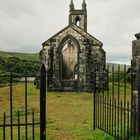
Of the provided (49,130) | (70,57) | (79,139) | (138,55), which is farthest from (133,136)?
(70,57)

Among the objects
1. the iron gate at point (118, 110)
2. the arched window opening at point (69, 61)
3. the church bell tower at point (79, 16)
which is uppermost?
the church bell tower at point (79, 16)

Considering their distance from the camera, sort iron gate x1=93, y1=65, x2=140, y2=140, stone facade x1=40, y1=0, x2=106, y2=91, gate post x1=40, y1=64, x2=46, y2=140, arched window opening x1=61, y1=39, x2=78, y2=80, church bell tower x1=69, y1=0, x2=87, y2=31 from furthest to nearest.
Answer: church bell tower x1=69, y1=0, x2=87, y2=31 → arched window opening x1=61, y1=39, x2=78, y2=80 → stone facade x1=40, y1=0, x2=106, y2=91 → iron gate x1=93, y1=65, x2=140, y2=140 → gate post x1=40, y1=64, x2=46, y2=140

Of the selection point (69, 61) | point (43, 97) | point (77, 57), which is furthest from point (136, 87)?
point (69, 61)

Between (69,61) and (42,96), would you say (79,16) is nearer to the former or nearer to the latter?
(69,61)

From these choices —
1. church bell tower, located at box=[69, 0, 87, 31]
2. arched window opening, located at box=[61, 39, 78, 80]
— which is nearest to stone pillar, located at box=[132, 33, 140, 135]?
arched window opening, located at box=[61, 39, 78, 80]

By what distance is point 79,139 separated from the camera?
1083 centimetres

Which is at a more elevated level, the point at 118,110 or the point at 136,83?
the point at 136,83

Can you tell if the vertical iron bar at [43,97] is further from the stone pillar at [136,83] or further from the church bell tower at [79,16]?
the church bell tower at [79,16]

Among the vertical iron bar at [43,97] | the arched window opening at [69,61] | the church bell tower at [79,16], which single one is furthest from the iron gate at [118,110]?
the church bell tower at [79,16]

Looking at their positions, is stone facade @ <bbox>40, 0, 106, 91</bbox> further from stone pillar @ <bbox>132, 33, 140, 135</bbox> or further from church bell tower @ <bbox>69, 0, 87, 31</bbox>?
stone pillar @ <bbox>132, 33, 140, 135</bbox>

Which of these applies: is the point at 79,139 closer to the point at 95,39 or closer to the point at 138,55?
the point at 138,55

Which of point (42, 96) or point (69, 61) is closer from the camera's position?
point (42, 96)

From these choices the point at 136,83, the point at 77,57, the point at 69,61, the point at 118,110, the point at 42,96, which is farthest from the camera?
the point at 69,61

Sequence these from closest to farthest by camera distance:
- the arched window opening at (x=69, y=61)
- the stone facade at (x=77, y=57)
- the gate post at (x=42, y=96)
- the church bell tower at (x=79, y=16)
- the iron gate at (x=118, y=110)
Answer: the gate post at (x=42, y=96) < the iron gate at (x=118, y=110) < the stone facade at (x=77, y=57) < the arched window opening at (x=69, y=61) < the church bell tower at (x=79, y=16)
